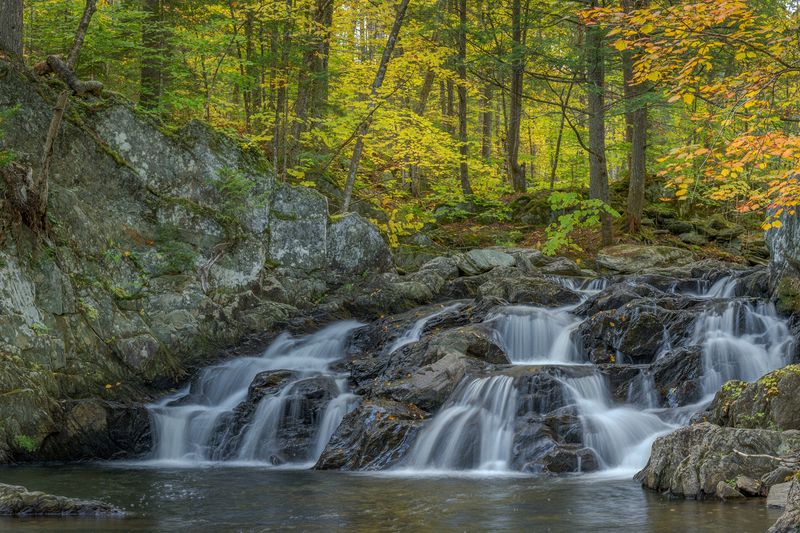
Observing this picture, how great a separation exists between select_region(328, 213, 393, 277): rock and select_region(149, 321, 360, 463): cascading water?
3.50 metres

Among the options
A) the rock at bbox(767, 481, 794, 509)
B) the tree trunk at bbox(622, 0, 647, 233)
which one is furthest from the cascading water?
the tree trunk at bbox(622, 0, 647, 233)

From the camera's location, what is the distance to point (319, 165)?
1838 cm

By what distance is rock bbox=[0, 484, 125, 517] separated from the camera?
5816 mm

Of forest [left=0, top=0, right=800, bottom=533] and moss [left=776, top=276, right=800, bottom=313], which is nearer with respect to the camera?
forest [left=0, top=0, right=800, bottom=533]

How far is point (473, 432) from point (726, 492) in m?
3.38

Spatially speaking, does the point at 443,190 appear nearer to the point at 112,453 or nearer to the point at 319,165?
the point at 319,165

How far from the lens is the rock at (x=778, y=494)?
17.9 ft

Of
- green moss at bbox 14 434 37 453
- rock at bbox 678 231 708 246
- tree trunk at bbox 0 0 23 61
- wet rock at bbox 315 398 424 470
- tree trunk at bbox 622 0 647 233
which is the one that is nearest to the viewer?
wet rock at bbox 315 398 424 470

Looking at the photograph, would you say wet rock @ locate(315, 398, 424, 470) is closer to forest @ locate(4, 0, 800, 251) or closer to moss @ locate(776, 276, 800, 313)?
moss @ locate(776, 276, 800, 313)

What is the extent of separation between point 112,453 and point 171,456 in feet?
2.49

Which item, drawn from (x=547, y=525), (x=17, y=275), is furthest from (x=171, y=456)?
(x=547, y=525)

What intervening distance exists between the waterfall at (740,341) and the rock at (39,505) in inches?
287

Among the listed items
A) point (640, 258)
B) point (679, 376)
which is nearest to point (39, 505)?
point (679, 376)

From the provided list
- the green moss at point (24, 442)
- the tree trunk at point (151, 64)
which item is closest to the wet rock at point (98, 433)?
the green moss at point (24, 442)
